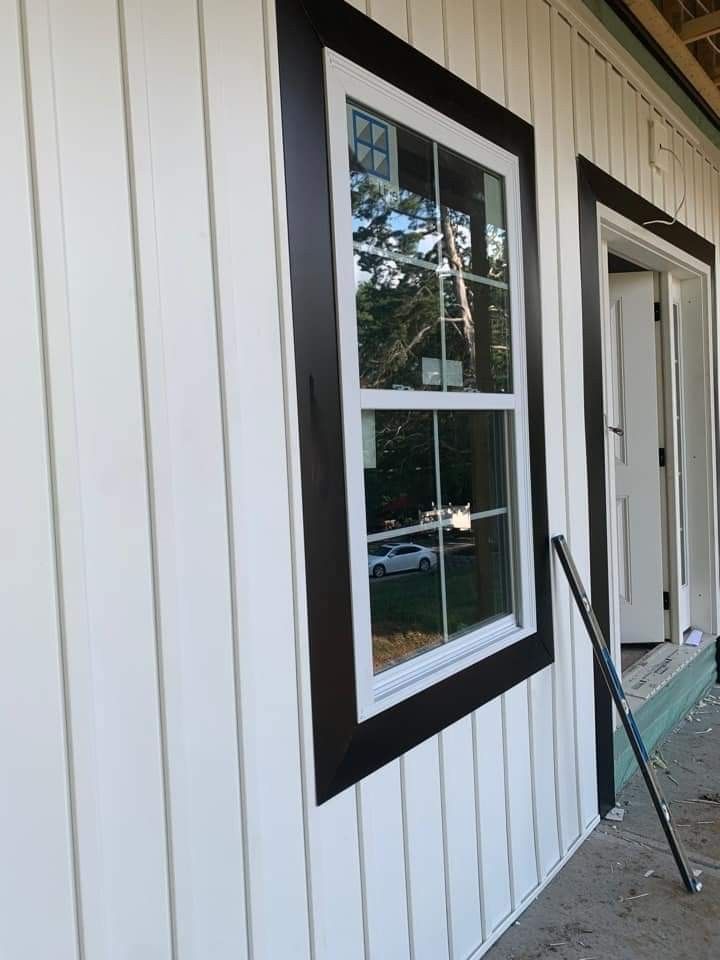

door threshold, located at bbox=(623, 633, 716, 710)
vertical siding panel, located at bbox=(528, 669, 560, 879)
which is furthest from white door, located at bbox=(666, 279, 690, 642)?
vertical siding panel, located at bbox=(528, 669, 560, 879)

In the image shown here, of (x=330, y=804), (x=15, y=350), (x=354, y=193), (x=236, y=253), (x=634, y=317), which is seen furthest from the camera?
(x=634, y=317)

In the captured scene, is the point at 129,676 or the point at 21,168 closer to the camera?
the point at 21,168

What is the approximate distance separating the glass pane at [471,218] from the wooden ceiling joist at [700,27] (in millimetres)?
1670

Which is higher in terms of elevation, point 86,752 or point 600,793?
point 86,752

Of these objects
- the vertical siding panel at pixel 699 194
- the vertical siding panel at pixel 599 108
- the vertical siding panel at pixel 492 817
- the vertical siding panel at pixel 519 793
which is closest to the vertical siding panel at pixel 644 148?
the vertical siding panel at pixel 599 108

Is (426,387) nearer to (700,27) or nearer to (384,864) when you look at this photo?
(384,864)

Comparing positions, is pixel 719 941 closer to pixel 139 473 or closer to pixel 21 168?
pixel 139 473

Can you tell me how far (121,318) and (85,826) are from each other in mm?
768

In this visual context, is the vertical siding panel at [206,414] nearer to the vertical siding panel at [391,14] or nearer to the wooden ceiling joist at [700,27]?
the vertical siding panel at [391,14]

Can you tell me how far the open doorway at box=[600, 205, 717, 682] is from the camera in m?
→ 3.72

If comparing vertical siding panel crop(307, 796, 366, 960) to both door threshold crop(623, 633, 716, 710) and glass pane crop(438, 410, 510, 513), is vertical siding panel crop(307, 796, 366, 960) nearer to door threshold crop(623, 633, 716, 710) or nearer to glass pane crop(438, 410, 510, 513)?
glass pane crop(438, 410, 510, 513)

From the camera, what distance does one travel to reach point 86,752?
1057 millimetres

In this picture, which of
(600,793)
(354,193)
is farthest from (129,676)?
(600,793)

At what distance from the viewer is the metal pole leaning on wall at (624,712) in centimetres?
218
